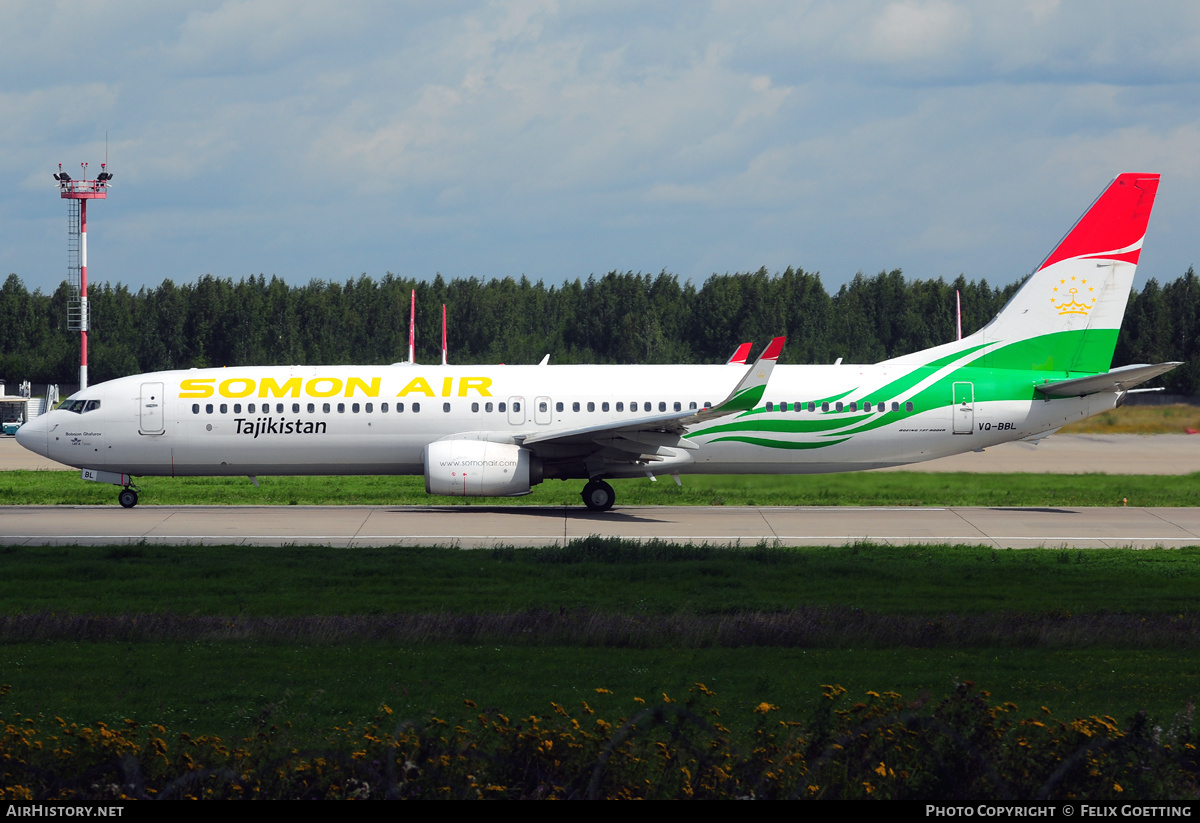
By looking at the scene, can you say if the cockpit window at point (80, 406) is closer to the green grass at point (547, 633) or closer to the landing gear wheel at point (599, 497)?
the green grass at point (547, 633)

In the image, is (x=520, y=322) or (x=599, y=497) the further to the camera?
(x=520, y=322)

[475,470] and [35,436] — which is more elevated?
[35,436]

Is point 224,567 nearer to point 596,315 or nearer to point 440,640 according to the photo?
point 440,640

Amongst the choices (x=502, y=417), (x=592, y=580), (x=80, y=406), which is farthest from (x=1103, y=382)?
(x=80, y=406)

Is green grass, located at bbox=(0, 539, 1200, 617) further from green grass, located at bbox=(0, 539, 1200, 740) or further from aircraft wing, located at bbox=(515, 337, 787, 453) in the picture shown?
aircraft wing, located at bbox=(515, 337, 787, 453)

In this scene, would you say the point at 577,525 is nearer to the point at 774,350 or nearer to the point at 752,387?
the point at 752,387

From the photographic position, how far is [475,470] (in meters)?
28.1

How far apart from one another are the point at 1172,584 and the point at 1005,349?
13.3 meters

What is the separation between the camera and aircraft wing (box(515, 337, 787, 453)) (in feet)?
88.3

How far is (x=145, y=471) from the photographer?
1191 inches

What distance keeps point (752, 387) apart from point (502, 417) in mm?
6708

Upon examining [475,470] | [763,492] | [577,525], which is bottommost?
[577,525]

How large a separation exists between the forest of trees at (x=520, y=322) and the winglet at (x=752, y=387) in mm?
60642

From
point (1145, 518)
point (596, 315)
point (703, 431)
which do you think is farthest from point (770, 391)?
point (596, 315)
